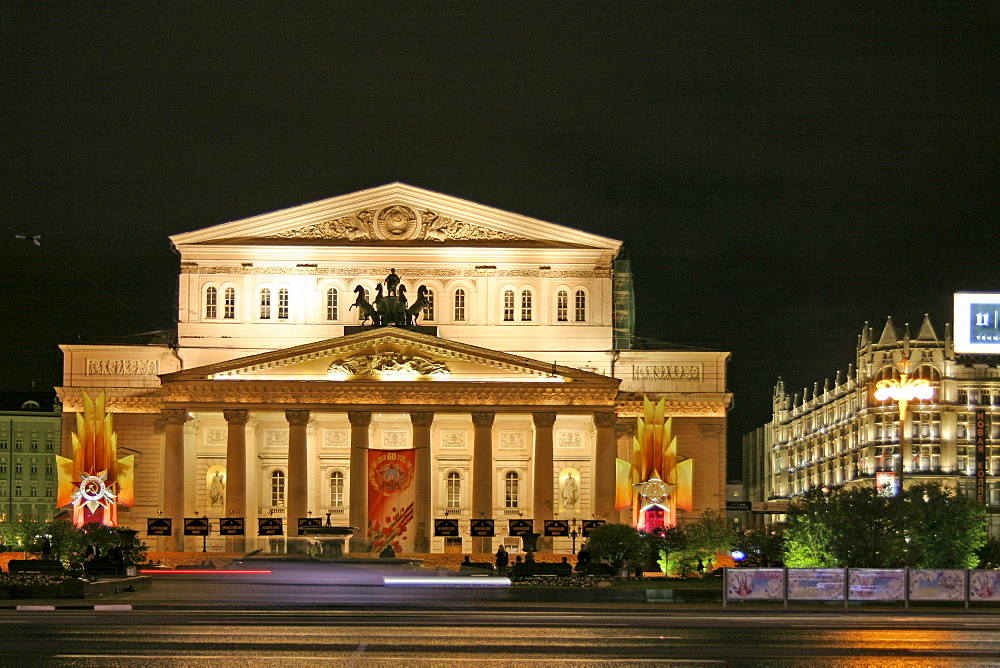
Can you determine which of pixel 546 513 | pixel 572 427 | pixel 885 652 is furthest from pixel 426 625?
pixel 572 427

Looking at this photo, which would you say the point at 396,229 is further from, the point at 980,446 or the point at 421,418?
the point at 980,446

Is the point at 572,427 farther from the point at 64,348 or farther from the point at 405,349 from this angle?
the point at 64,348

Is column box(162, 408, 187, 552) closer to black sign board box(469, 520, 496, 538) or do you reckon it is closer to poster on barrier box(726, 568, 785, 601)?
black sign board box(469, 520, 496, 538)

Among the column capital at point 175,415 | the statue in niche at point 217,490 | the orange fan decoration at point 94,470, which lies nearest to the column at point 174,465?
the column capital at point 175,415

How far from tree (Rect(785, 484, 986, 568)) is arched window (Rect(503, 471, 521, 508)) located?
3746 cm

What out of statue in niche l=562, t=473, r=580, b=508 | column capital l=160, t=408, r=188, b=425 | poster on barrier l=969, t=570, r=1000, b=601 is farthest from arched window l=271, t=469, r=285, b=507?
poster on barrier l=969, t=570, r=1000, b=601

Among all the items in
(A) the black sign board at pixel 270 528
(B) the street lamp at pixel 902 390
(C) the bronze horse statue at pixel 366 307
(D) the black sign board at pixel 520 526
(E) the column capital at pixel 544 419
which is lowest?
(A) the black sign board at pixel 270 528

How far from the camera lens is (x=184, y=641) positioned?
31.3 m

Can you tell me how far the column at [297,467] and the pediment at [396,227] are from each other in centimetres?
1326

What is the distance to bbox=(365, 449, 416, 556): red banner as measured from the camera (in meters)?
79.1

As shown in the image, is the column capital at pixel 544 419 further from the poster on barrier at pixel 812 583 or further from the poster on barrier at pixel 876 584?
the poster on barrier at pixel 876 584

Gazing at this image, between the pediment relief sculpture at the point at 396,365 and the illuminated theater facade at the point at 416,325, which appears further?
the illuminated theater facade at the point at 416,325

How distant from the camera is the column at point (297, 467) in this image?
80875 mm

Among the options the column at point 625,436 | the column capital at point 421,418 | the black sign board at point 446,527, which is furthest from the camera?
the column at point 625,436
